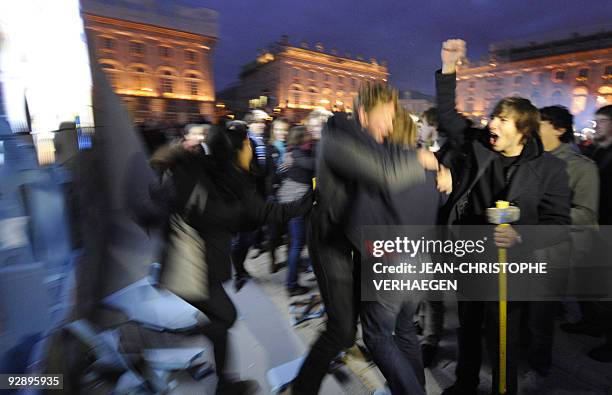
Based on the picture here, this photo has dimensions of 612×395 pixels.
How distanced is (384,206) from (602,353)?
2296mm

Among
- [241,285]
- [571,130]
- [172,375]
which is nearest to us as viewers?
[172,375]

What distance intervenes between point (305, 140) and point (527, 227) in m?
2.63

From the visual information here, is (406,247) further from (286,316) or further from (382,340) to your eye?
(286,316)

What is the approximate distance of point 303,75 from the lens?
68.7m

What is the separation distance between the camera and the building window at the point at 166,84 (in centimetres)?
5366

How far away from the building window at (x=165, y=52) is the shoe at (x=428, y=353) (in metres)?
60.3

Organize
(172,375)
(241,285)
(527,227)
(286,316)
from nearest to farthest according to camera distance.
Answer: (527,227), (172,375), (286,316), (241,285)

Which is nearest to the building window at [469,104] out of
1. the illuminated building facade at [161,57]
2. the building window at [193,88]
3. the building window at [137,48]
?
the illuminated building facade at [161,57]

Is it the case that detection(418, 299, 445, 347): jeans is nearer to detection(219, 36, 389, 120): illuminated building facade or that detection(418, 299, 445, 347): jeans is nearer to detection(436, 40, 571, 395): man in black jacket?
detection(436, 40, 571, 395): man in black jacket

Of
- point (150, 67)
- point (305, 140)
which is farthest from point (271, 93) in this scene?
point (305, 140)

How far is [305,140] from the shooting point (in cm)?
413

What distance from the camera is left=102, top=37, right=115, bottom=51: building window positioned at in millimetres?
47125

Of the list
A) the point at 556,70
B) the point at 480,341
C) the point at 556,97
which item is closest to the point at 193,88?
the point at 480,341

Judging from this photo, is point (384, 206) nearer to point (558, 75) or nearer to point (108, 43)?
point (108, 43)
